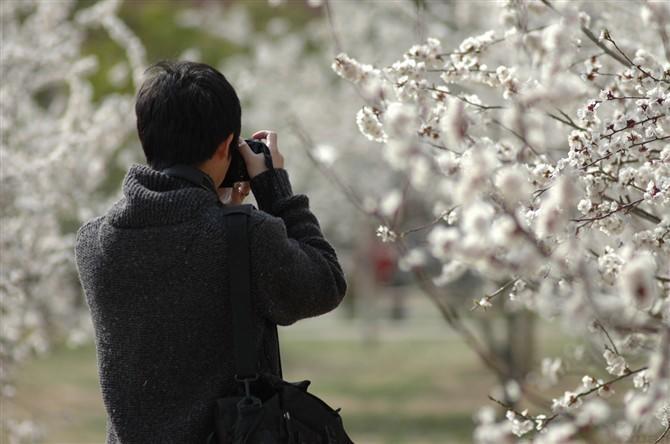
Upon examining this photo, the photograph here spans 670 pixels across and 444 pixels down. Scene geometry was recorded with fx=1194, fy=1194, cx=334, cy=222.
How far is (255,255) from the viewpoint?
2266mm

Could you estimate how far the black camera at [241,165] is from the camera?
250 centimetres

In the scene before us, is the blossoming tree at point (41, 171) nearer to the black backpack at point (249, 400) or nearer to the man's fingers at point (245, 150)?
the man's fingers at point (245, 150)

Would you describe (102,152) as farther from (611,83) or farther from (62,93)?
(62,93)

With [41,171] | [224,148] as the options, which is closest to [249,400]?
[224,148]

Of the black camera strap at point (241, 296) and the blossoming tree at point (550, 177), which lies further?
the black camera strap at point (241, 296)

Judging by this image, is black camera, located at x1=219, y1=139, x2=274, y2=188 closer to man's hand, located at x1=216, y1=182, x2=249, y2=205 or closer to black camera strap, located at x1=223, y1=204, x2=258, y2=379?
man's hand, located at x1=216, y1=182, x2=249, y2=205

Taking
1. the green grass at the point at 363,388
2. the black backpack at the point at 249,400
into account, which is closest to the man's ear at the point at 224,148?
the black backpack at the point at 249,400

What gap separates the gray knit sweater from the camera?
2287 mm

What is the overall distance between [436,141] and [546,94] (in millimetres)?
1283

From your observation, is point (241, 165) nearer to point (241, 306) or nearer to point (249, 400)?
point (241, 306)

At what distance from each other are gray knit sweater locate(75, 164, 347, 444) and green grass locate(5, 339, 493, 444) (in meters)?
4.18

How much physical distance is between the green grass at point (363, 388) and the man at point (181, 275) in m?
4.17

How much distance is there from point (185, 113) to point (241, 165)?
21cm

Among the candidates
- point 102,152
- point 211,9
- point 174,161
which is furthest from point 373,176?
point 174,161
